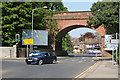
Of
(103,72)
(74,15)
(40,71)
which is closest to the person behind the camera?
(103,72)

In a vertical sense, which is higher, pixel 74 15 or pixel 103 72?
pixel 74 15

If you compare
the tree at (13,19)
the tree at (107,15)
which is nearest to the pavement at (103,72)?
the tree at (107,15)

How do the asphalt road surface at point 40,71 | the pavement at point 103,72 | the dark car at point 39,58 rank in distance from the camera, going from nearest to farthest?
the pavement at point 103,72 < the asphalt road surface at point 40,71 < the dark car at point 39,58

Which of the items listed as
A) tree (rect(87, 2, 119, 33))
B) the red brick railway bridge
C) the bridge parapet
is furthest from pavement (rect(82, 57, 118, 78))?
the bridge parapet

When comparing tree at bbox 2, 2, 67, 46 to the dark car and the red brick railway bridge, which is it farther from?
the dark car

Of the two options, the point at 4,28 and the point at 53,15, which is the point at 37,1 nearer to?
the point at 53,15

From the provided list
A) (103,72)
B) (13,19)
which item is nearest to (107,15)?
(103,72)

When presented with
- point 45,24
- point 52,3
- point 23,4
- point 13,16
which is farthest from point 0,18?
point 52,3

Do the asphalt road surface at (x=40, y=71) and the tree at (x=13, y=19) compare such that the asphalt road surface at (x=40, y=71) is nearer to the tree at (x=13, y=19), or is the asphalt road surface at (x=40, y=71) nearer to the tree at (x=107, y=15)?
the tree at (x=107, y=15)

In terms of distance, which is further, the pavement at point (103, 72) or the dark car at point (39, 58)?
the dark car at point (39, 58)

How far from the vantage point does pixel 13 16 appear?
41.2 meters

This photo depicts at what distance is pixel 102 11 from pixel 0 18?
18.5 m

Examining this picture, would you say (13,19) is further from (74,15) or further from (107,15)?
(107,15)

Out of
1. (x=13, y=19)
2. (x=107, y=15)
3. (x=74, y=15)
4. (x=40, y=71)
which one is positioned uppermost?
(x=74, y=15)
